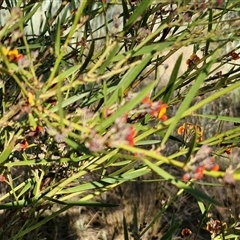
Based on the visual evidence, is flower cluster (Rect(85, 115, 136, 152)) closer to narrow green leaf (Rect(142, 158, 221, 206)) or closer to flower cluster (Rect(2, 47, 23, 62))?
narrow green leaf (Rect(142, 158, 221, 206))

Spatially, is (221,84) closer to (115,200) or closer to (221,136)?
(221,136)

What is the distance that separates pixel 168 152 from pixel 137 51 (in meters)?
2.57

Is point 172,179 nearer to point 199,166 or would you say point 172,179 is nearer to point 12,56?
point 199,166

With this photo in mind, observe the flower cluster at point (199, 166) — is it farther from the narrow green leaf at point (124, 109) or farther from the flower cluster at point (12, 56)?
the flower cluster at point (12, 56)

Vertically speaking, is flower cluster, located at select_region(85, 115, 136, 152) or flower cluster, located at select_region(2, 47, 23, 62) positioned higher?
flower cluster, located at select_region(2, 47, 23, 62)

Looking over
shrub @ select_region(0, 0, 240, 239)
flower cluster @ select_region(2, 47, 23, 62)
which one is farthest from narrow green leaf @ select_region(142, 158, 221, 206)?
flower cluster @ select_region(2, 47, 23, 62)

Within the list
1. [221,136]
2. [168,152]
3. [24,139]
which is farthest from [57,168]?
[168,152]

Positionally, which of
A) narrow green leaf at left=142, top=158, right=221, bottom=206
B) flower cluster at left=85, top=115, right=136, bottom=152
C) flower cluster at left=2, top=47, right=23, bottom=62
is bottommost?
narrow green leaf at left=142, top=158, right=221, bottom=206

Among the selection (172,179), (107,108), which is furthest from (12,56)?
(172,179)

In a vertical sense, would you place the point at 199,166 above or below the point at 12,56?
below

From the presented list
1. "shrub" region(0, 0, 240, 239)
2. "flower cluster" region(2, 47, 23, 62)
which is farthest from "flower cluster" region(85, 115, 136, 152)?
"flower cluster" region(2, 47, 23, 62)

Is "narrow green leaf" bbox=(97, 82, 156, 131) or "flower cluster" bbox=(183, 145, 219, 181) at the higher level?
"narrow green leaf" bbox=(97, 82, 156, 131)

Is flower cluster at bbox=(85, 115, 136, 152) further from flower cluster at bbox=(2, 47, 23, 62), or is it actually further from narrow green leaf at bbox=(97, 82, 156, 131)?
flower cluster at bbox=(2, 47, 23, 62)

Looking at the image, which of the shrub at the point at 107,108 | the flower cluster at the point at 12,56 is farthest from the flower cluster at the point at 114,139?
the flower cluster at the point at 12,56
